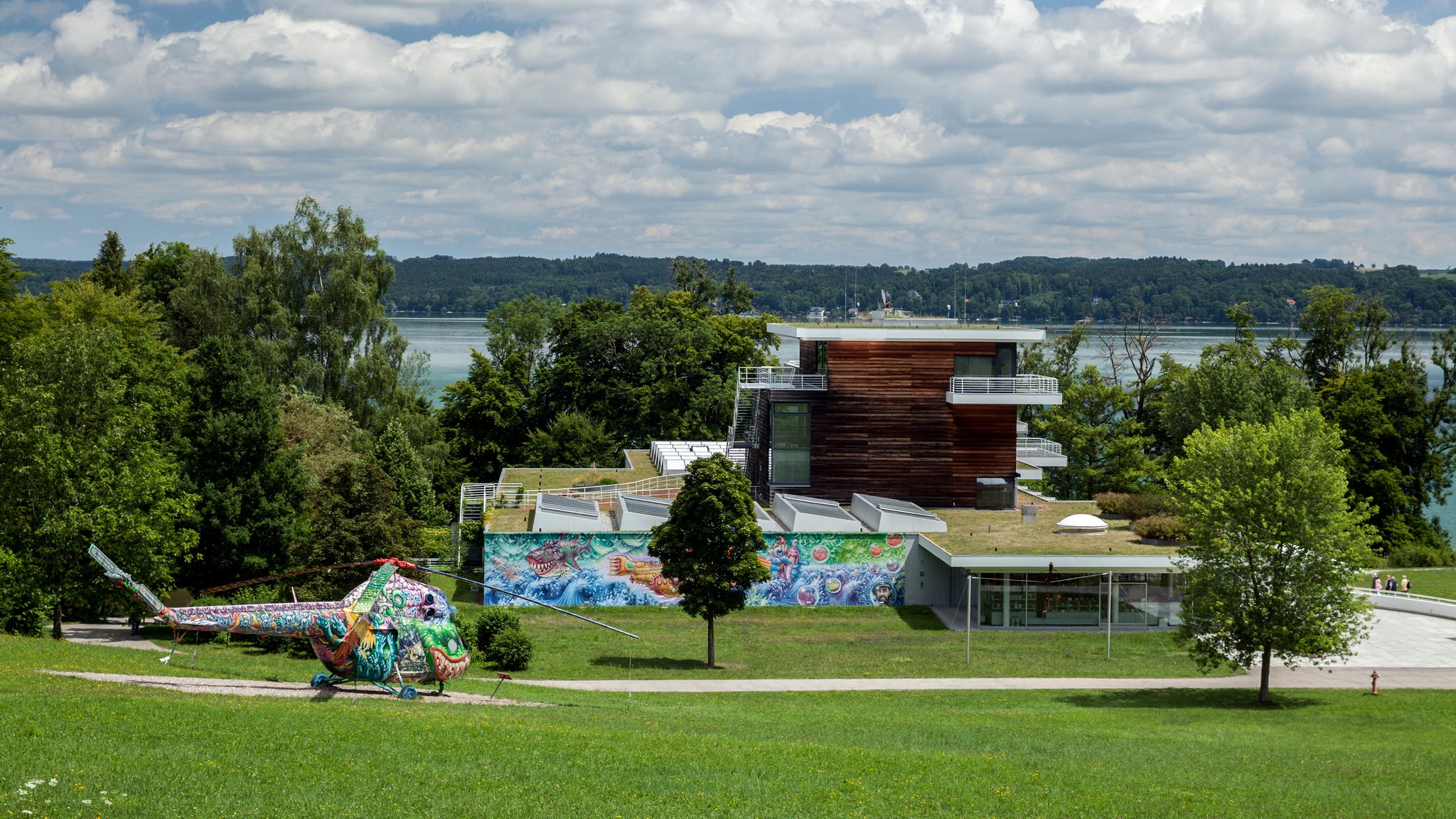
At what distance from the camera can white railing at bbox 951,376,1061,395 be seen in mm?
48625

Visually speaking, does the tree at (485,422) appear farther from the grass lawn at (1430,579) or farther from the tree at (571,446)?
the grass lawn at (1430,579)

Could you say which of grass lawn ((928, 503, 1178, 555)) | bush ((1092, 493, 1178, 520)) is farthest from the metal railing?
grass lawn ((928, 503, 1178, 555))

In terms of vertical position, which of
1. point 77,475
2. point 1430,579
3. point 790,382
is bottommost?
point 1430,579

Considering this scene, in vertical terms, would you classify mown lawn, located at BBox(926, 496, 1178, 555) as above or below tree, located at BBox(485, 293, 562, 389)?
below

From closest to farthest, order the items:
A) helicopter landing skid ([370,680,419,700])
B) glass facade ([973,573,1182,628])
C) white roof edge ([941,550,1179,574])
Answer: helicopter landing skid ([370,680,419,700]), white roof edge ([941,550,1179,574]), glass facade ([973,573,1182,628])

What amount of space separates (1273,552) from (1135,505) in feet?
56.8

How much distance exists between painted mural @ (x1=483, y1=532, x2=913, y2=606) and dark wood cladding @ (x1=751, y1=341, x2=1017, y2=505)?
663 cm

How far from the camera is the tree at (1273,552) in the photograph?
29.9 m

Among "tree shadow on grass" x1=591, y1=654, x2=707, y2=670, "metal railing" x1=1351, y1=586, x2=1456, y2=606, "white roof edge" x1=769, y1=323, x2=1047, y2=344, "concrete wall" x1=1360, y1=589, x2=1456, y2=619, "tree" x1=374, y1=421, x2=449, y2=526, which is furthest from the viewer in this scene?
"tree" x1=374, y1=421, x2=449, y2=526

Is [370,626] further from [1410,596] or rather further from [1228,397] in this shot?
[1228,397]

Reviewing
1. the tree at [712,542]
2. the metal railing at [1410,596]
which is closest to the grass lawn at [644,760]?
the tree at [712,542]

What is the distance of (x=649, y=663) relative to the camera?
34.7 m

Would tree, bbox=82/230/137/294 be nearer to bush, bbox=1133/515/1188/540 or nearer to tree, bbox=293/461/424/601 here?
tree, bbox=293/461/424/601

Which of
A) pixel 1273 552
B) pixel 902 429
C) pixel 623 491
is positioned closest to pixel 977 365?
pixel 902 429
